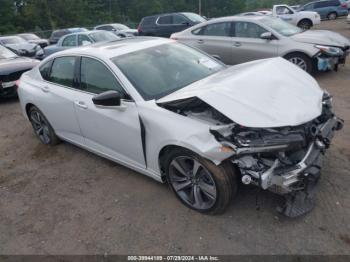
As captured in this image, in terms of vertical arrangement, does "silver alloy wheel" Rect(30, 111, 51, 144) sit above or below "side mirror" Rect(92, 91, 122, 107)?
below

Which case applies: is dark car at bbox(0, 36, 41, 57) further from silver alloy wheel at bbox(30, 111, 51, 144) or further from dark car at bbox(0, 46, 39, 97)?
silver alloy wheel at bbox(30, 111, 51, 144)

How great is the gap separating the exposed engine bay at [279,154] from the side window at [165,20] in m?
12.9

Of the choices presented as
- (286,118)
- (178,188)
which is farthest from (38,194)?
(286,118)

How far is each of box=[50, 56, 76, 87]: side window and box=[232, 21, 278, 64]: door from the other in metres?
4.94

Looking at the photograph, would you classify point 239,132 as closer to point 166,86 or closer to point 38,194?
point 166,86

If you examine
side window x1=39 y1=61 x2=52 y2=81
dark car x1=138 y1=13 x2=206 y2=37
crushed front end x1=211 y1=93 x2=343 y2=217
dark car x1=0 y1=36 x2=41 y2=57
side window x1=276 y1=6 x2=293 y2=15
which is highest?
side window x1=39 y1=61 x2=52 y2=81

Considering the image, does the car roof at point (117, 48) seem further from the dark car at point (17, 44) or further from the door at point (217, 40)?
the dark car at point (17, 44)

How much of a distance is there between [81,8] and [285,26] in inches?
1754

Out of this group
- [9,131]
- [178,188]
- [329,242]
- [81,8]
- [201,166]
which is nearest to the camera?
[329,242]

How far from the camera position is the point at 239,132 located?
9.17ft

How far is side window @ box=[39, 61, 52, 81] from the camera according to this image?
474cm

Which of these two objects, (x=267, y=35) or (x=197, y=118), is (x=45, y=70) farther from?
(x=267, y=35)

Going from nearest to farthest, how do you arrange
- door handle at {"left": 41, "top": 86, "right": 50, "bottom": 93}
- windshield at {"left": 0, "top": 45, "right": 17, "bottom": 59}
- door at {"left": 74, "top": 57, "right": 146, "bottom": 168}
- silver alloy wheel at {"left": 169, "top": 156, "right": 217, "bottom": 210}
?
silver alloy wheel at {"left": 169, "top": 156, "right": 217, "bottom": 210}, door at {"left": 74, "top": 57, "right": 146, "bottom": 168}, door handle at {"left": 41, "top": 86, "right": 50, "bottom": 93}, windshield at {"left": 0, "top": 45, "right": 17, "bottom": 59}

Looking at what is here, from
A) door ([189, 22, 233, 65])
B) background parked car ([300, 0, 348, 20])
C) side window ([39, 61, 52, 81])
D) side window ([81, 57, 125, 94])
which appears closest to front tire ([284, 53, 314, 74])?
door ([189, 22, 233, 65])
